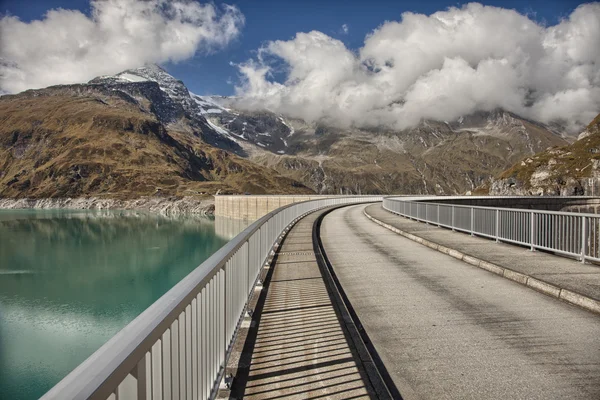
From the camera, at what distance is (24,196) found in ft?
570

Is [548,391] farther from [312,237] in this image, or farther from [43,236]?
[43,236]

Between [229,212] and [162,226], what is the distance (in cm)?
2328

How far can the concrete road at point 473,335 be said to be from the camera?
449cm

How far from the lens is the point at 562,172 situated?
120m

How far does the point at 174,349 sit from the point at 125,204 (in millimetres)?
166156

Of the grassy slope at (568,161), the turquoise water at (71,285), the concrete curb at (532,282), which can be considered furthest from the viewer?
the grassy slope at (568,161)

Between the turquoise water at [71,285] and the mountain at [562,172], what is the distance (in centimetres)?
8585

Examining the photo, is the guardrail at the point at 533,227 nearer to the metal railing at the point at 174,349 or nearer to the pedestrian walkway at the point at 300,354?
the pedestrian walkway at the point at 300,354

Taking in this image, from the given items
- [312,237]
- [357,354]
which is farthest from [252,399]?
[312,237]

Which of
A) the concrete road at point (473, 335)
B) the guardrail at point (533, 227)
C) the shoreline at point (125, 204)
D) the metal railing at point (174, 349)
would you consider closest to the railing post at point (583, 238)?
the guardrail at point (533, 227)

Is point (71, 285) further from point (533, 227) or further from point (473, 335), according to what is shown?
point (473, 335)

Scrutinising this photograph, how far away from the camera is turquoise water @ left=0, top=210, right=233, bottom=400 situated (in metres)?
23.6

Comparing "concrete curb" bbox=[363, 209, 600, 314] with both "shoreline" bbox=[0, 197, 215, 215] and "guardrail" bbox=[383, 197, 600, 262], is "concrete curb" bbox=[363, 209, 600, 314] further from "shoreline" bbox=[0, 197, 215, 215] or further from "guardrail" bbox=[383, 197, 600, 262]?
"shoreline" bbox=[0, 197, 215, 215]

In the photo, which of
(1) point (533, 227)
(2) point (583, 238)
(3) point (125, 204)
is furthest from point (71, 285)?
(3) point (125, 204)
